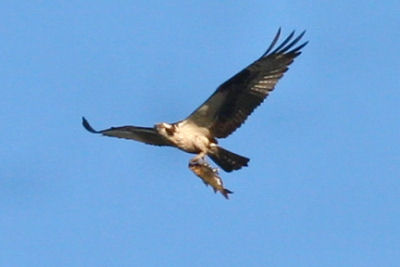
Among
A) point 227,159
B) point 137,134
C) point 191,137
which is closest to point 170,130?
point 191,137

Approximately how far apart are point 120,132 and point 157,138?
2.15 ft

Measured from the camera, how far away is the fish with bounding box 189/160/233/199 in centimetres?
1631

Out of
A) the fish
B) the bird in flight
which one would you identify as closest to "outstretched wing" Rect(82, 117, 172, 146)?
the bird in flight

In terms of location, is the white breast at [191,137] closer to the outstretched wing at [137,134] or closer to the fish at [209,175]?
the outstretched wing at [137,134]

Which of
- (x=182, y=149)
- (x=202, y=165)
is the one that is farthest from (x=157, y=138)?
(x=202, y=165)

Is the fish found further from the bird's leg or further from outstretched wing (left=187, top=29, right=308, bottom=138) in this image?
outstretched wing (left=187, top=29, right=308, bottom=138)

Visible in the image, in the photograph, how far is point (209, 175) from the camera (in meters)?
16.5

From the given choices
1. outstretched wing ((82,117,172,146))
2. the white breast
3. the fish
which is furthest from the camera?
outstretched wing ((82,117,172,146))

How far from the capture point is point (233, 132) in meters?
18.0

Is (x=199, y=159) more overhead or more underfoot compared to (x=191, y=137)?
more underfoot

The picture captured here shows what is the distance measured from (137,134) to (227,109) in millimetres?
1384

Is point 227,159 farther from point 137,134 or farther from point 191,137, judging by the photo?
point 137,134

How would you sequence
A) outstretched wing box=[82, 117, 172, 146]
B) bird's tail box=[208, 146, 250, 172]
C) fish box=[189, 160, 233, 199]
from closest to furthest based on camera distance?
fish box=[189, 160, 233, 199], bird's tail box=[208, 146, 250, 172], outstretched wing box=[82, 117, 172, 146]

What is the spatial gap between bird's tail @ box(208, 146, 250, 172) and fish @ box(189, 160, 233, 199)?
31.0 inches
